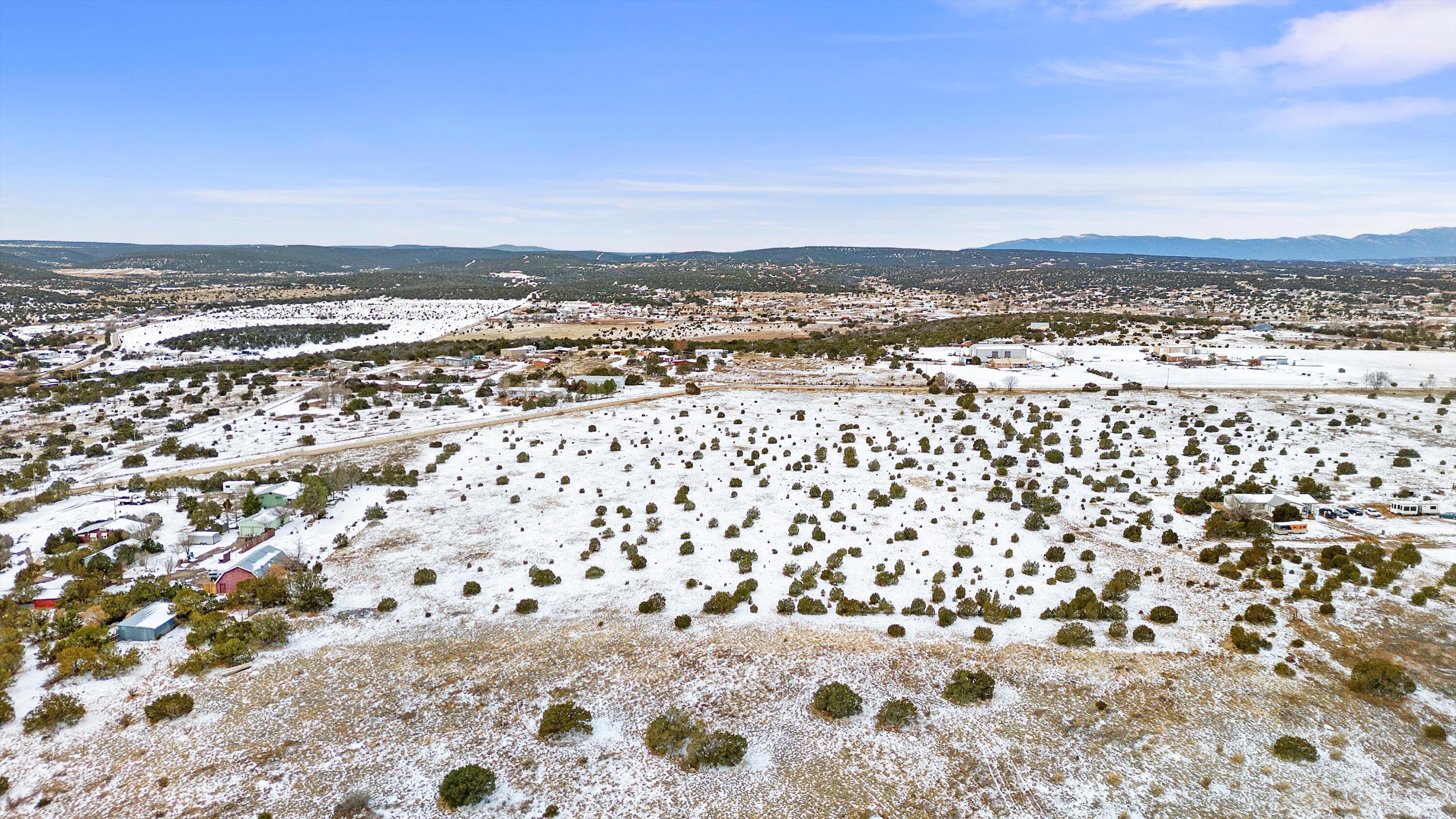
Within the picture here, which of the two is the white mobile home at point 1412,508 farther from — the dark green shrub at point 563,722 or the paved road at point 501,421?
the dark green shrub at point 563,722

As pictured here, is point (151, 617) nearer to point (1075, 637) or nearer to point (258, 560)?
point (258, 560)

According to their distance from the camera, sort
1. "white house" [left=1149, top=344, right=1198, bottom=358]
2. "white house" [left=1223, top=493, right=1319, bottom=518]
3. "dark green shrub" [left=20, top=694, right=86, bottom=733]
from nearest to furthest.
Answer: "dark green shrub" [left=20, top=694, right=86, bottom=733], "white house" [left=1223, top=493, right=1319, bottom=518], "white house" [left=1149, top=344, right=1198, bottom=358]

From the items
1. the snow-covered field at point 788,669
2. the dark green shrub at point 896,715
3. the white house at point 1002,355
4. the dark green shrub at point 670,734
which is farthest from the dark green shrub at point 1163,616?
the white house at point 1002,355

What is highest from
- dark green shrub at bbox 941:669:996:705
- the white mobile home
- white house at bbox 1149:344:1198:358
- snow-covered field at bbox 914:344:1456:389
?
white house at bbox 1149:344:1198:358

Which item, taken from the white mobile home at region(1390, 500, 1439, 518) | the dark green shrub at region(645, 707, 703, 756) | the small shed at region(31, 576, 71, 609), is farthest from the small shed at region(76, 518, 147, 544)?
the white mobile home at region(1390, 500, 1439, 518)

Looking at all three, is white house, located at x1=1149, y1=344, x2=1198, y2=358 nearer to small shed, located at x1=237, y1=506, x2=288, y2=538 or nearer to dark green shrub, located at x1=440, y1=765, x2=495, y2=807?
small shed, located at x1=237, y1=506, x2=288, y2=538

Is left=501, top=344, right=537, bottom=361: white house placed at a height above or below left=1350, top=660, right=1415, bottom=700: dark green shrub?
above

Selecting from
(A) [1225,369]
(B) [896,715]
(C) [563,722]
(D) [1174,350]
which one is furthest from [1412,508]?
(D) [1174,350]
